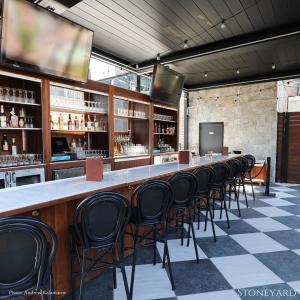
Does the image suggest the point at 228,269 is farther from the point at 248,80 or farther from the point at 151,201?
the point at 248,80

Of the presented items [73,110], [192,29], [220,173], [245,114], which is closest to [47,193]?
[220,173]

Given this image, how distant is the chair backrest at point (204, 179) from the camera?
3.04m

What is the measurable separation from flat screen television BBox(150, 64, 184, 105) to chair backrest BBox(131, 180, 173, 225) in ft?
11.1

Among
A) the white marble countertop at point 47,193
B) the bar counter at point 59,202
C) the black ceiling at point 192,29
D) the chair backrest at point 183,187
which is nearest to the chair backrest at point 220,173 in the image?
the chair backrest at point 183,187

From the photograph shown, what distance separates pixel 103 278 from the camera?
2.35 meters

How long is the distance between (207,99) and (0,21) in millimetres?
6652

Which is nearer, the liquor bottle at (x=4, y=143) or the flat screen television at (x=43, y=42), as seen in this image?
the flat screen television at (x=43, y=42)

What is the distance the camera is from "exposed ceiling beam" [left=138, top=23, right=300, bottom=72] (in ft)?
12.5

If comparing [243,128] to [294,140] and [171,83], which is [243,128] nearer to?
[294,140]

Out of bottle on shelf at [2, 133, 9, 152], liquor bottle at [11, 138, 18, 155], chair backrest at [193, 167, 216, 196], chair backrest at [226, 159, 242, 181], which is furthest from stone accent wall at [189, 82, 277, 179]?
bottle on shelf at [2, 133, 9, 152]

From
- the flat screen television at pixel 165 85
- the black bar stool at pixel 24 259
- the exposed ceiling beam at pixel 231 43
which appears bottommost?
the black bar stool at pixel 24 259

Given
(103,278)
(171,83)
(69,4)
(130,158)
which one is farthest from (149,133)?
(103,278)

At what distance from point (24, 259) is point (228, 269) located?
204 centimetres

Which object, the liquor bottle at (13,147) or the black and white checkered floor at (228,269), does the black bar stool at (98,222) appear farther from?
the liquor bottle at (13,147)
